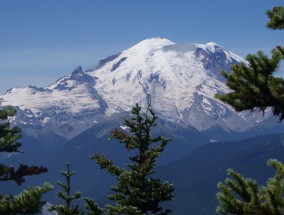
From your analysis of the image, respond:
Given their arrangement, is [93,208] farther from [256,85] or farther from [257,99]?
[256,85]

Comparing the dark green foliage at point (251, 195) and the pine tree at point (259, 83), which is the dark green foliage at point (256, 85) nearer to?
the pine tree at point (259, 83)

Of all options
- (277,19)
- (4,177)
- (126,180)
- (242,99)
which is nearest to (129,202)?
(126,180)

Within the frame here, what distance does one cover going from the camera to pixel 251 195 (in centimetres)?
969

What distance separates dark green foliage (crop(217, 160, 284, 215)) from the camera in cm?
927

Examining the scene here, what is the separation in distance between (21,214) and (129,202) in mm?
13605

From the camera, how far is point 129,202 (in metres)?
28.8

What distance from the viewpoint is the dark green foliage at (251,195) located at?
30.4ft

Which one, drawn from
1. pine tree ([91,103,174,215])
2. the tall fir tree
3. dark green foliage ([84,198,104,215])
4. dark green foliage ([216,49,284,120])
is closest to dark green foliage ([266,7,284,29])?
the tall fir tree

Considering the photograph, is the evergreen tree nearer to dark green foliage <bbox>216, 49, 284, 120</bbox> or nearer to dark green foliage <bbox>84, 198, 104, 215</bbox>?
dark green foliage <bbox>216, 49, 284, 120</bbox>

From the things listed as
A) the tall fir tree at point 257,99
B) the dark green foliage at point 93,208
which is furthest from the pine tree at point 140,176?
the tall fir tree at point 257,99

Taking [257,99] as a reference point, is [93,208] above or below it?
below

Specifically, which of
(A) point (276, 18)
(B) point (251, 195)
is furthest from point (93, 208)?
(A) point (276, 18)

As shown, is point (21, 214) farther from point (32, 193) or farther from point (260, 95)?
point (260, 95)

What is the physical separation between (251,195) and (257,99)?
89.8 inches
